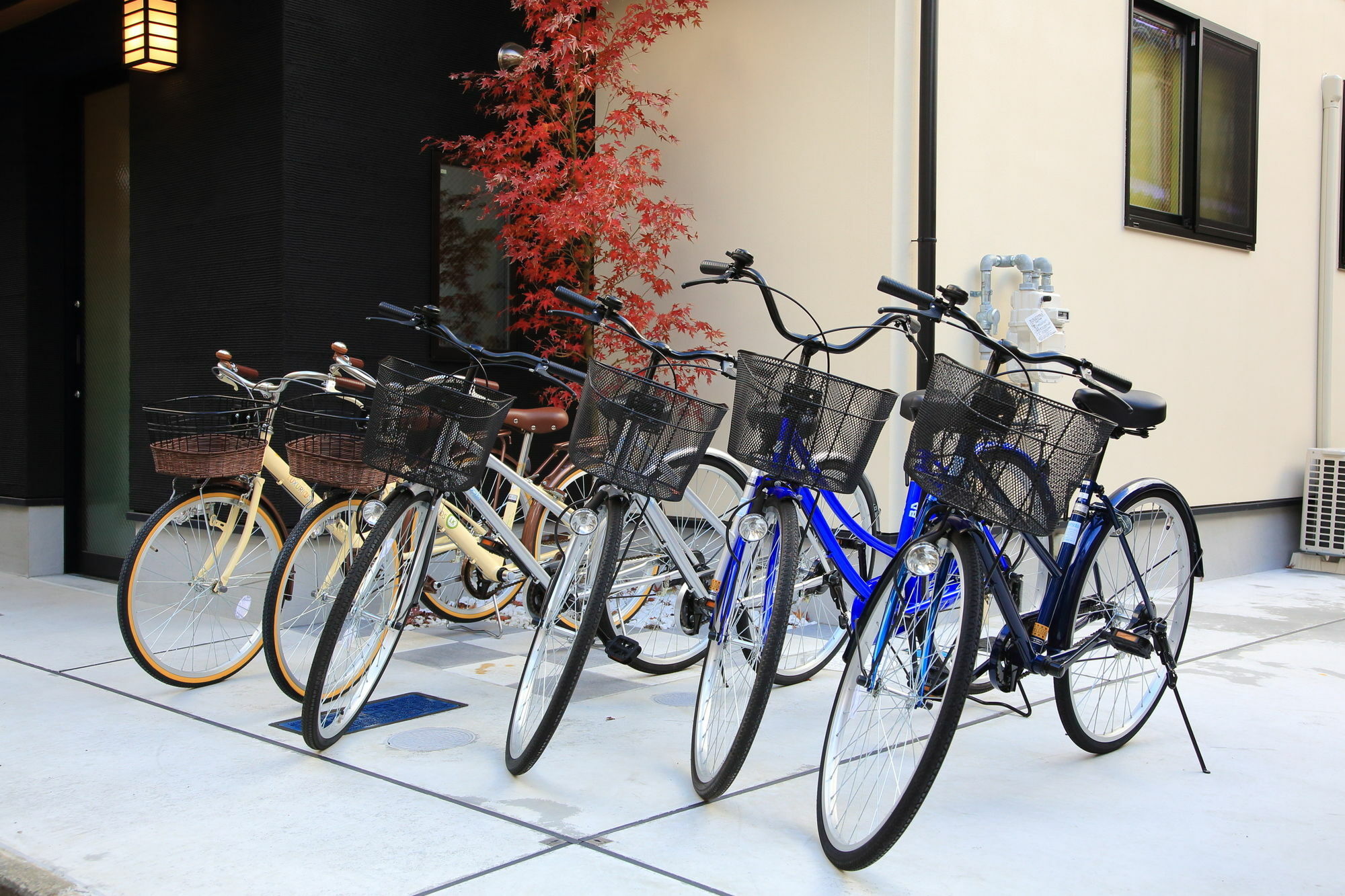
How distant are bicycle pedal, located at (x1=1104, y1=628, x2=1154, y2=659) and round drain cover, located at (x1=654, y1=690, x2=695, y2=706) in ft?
4.55

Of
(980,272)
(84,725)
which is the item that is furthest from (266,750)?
(980,272)

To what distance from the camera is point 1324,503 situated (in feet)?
25.0

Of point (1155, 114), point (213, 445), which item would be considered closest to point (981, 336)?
point (213, 445)

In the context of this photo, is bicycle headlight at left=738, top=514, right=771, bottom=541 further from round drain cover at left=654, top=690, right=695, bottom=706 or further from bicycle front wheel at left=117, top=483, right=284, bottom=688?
bicycle front wheel at left=117, top=483, right=284, bottom=688

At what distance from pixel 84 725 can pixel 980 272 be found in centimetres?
421

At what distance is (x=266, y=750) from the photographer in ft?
11.1

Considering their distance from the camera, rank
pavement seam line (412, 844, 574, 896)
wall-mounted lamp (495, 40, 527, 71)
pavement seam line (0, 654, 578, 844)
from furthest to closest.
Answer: wall-mounted lamp (495, 40, 527, 71), pavement seam line (0, 654, 578, 844), pavement seam line (412, 844, 574, 896)

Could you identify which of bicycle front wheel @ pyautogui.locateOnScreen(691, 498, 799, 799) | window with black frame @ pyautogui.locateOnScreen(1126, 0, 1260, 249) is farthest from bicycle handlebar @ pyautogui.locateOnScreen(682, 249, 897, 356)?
window with black frame @ pyautogui.locateOnScreen(1126, 0, 1260, 249)

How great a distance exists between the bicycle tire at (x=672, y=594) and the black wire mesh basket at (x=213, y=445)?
4.31ft

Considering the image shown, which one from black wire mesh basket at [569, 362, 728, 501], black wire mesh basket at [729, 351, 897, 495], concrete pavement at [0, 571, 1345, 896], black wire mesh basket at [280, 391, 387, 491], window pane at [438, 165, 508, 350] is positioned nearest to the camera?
concrete pavement at [0, 571, 1345, 896]

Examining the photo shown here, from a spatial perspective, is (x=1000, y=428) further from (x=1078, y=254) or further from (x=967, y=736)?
(x=1078, y=254)

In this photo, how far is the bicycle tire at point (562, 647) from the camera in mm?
2975

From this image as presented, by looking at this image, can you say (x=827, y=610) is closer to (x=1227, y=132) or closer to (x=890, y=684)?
(x=890, y=684)

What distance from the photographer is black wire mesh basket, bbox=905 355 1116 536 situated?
2.72m
